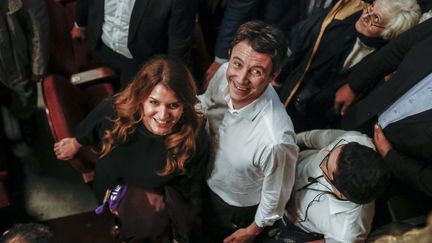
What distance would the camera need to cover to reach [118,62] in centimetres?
268

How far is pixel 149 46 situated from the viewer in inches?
98.9

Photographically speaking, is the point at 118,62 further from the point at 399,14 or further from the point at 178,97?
the point at 399,14

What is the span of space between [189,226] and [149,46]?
1.01 metres

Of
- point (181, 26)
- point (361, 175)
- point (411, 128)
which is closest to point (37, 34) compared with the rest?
point (181, 26)

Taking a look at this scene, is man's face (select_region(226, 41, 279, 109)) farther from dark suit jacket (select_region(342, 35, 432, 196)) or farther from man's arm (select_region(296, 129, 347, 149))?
dark suit jacket (select_region(342, 35, 432, 196))

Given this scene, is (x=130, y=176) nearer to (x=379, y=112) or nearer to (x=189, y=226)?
(x=189, y=226)

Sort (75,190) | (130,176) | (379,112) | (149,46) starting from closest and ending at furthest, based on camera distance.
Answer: (130,176)
(379,112)
(149,46)
(75,190)

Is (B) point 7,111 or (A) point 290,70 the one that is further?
(B) point 7,111

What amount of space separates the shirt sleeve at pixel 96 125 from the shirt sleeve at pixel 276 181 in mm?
715

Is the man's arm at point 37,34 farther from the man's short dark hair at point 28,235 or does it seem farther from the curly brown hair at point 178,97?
the man's short dark hair at point 28,235

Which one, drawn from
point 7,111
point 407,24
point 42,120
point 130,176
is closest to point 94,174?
point 130,176

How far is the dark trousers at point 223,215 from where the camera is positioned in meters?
2.27

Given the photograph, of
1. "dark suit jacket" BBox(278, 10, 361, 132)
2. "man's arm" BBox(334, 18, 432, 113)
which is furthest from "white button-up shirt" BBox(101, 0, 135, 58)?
"man's arm" BBox(334, 18, 432, 113)

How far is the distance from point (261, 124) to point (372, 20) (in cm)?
80
